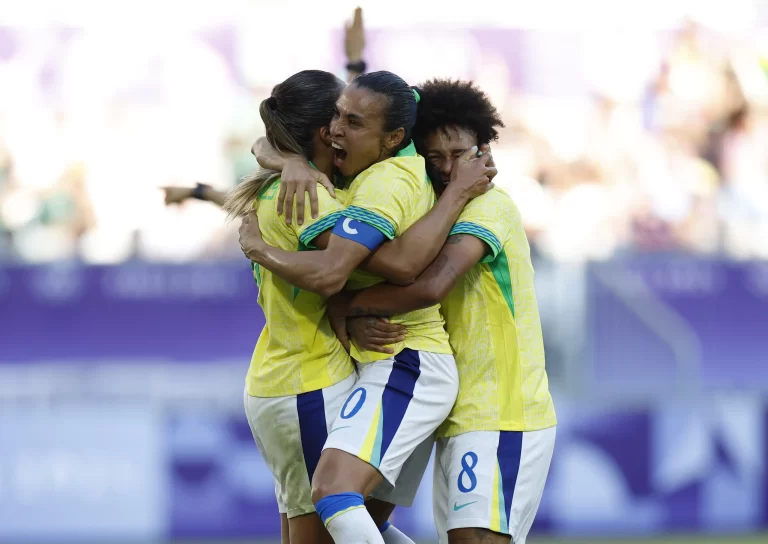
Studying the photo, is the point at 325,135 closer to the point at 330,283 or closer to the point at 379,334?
the point at 330,283

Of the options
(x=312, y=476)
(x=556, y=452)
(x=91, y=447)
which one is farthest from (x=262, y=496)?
(x=312, y=476)

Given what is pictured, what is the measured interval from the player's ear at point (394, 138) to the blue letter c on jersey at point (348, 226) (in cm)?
37

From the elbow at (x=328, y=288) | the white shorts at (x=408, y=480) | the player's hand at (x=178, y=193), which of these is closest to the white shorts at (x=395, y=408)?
the white shorts at (x=408, y=480)

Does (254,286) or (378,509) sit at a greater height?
(254,286)

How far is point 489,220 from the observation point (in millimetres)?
4215

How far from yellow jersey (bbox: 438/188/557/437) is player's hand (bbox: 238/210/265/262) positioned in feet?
2.45

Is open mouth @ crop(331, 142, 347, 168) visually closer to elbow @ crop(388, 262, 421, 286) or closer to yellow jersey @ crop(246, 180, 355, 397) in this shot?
yellow jersey @ crop(246, 180, 355, 397)

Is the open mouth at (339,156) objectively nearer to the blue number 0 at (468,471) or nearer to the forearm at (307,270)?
the forearm at (307,270)

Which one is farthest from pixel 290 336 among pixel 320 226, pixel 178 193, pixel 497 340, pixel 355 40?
pixel 355 40

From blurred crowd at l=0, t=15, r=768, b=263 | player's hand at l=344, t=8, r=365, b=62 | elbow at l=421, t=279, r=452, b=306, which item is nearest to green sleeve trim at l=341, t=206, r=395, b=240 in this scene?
elbow at l=421, t=279, r=452, b=306

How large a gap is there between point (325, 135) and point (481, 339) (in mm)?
961

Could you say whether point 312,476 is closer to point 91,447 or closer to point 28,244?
point 91,447

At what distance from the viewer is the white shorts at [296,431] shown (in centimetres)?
420

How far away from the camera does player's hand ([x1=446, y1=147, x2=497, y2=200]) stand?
4.23m
